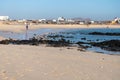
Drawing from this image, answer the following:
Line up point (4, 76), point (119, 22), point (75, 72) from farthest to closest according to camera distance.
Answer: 1. point (119, 22)
2. point (75, 72)
3. point (4, 76)

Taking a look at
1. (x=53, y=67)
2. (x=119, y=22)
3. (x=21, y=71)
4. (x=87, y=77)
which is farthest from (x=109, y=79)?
(x=119, y=22)

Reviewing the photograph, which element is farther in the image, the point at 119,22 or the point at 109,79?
the point at 119,22

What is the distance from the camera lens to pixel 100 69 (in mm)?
10711

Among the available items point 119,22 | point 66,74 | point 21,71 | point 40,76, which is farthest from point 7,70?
point 119,22

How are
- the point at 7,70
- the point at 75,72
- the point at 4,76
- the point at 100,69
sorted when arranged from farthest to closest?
the point at 100,69 → the point at 75,72 → the point at 7,70 → the point at 4,76

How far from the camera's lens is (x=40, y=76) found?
27.6 ft

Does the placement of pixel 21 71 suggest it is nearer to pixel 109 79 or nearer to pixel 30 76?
pixel 30 76

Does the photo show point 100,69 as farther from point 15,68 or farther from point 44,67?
point 15,68

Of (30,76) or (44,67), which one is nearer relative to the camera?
(30,76)

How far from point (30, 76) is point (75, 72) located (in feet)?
5.67

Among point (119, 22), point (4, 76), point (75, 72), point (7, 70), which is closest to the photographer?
point (4, 76)

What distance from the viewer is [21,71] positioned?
8.87m

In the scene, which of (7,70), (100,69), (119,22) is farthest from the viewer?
(119,22)

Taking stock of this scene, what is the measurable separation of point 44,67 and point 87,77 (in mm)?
1626
